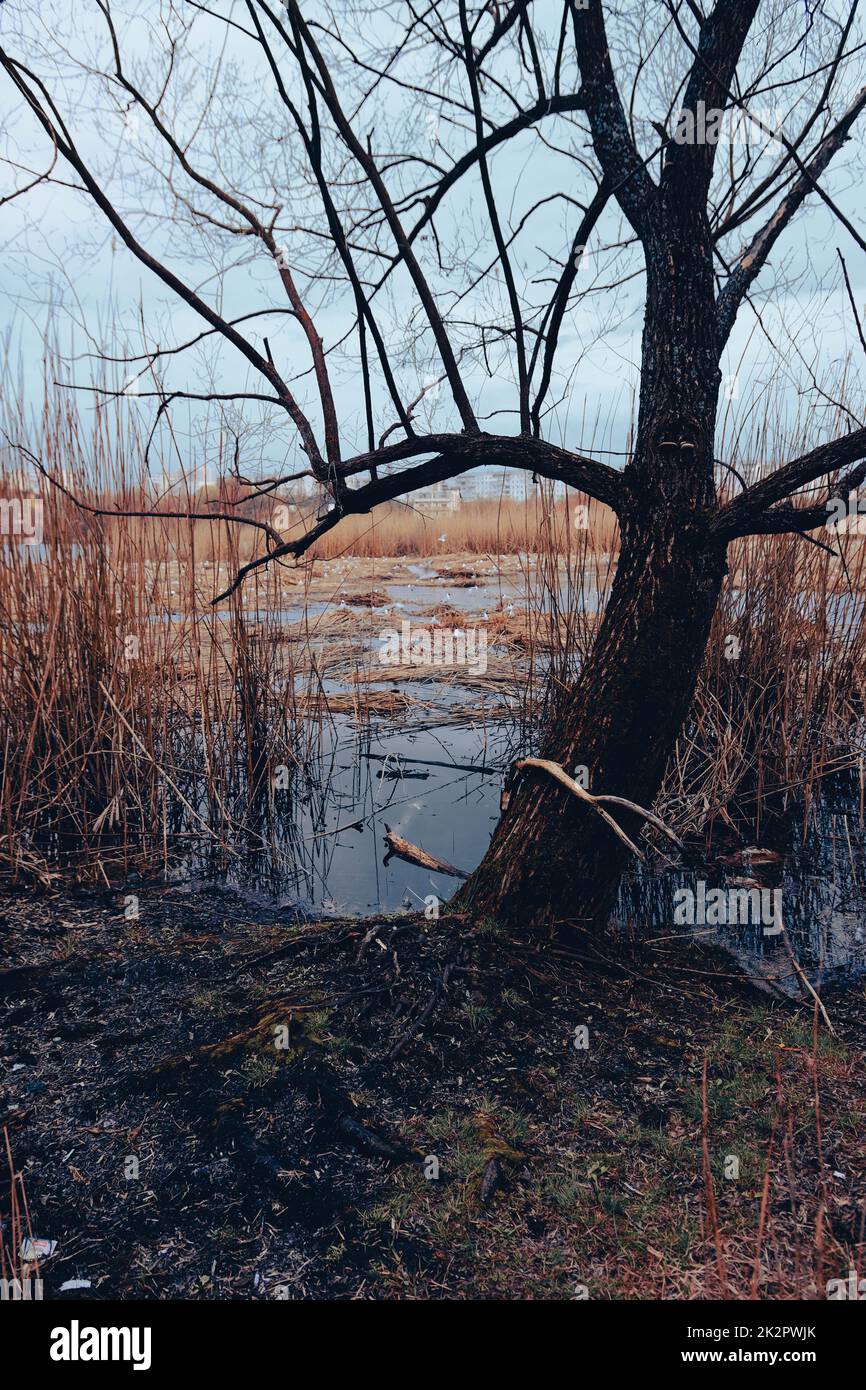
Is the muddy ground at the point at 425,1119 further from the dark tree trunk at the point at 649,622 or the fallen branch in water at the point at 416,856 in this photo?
the fallen branch in water at the point at 416,856

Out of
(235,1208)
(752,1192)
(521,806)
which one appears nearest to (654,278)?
(521,806)

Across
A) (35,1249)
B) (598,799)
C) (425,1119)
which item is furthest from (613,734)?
(35,1249)

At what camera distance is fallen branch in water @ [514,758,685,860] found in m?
1.95

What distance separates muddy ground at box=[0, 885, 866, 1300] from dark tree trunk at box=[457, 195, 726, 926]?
21cm

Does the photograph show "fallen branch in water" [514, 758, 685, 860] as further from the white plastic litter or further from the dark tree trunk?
the white plastic litter

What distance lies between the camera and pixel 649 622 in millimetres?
2139

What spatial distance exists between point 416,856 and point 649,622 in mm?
1303

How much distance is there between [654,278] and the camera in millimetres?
2146

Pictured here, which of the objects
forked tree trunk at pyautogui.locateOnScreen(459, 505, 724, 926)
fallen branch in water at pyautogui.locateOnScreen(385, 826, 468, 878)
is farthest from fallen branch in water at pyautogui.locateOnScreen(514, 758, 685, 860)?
fallen branch in water at pyautogui.locateOnScreen(385, 826, 468, 878)

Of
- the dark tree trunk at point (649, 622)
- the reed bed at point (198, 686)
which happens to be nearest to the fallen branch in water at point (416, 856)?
the reed bed at point (198, 686)

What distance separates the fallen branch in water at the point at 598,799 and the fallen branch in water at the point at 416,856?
2.66ft

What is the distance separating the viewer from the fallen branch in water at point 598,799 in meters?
1.95

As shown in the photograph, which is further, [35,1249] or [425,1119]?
[425,1119]

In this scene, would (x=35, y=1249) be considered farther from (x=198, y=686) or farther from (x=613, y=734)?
→ (x=198, y=686)
